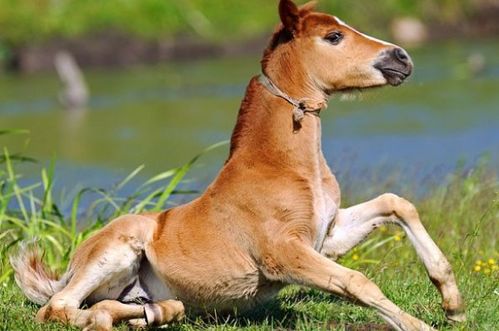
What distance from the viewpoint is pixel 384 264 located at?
330 inches

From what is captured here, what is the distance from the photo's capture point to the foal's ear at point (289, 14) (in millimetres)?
6887

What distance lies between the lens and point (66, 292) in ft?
23.5

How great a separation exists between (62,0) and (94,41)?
2.05m

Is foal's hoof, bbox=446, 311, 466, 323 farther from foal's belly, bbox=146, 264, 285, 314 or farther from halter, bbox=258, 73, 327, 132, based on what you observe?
halter, bbox=258, 73, 327, 132

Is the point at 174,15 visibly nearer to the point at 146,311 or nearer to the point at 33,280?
the point at 33,280

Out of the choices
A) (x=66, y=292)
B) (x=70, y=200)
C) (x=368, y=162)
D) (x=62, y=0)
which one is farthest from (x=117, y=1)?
(x=66, y=292)

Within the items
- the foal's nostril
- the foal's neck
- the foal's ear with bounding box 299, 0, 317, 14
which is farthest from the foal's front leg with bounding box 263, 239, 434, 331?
the foal's ear with bounding box 299, 0, 317, 14

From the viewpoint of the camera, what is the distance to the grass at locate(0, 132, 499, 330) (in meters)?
6.89

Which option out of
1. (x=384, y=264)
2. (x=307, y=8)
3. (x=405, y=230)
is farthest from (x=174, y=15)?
(x=405, y=230)

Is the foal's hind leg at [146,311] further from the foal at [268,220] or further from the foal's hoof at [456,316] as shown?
the foal's hoof at [456,316]

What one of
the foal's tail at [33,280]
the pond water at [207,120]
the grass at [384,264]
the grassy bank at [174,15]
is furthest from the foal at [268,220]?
the grassy bank at [174,15]

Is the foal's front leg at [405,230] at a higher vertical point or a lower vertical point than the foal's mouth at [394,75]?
lower

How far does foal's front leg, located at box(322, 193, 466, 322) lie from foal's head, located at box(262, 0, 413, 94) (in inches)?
27.1

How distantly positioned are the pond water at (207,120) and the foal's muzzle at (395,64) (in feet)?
19.9
